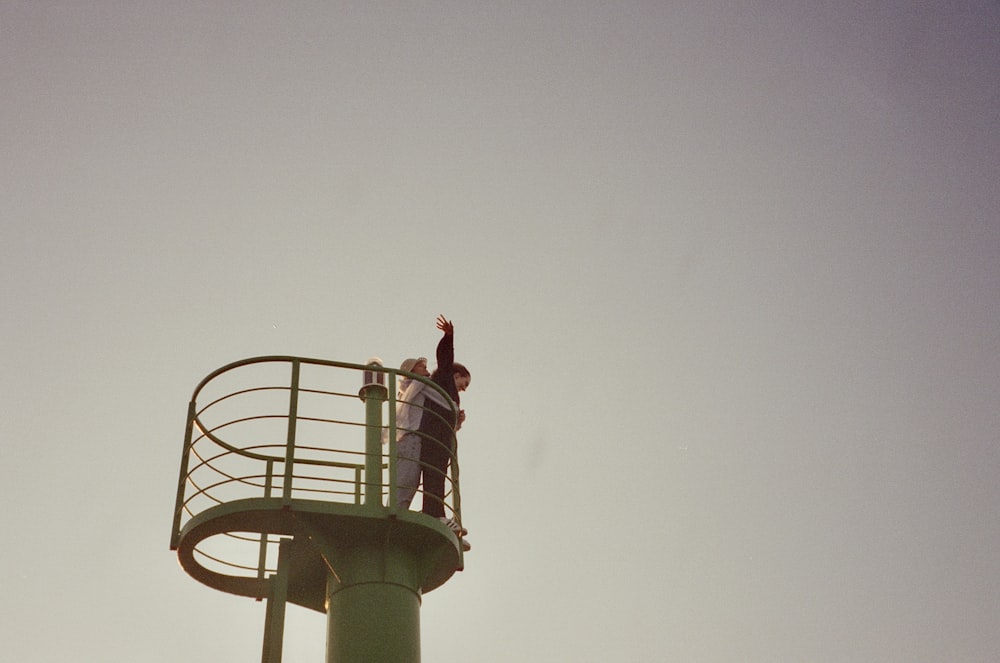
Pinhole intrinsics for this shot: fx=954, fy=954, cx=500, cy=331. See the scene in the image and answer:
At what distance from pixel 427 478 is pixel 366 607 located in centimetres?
160

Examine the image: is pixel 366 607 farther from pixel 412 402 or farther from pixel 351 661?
pixel 412 402

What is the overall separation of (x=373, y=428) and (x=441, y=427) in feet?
2.78

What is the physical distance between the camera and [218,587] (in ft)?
29.9

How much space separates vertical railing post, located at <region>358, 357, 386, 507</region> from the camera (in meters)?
8.67

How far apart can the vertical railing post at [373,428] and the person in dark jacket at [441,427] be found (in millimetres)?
445

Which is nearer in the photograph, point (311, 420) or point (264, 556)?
point (311, 420)

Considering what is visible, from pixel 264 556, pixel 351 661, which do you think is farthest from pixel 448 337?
pixel 351 661

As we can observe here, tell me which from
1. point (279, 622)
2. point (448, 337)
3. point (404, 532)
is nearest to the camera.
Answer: point (279, 622)

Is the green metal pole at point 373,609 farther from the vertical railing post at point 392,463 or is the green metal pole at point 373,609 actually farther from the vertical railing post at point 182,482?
the vertical railing post at point 182,482

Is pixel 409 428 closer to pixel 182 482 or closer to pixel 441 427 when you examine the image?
pixel 441 427

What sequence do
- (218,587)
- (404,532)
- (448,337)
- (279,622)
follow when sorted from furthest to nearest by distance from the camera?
(448,337) < (218,587) < (404,532) < (279,622)

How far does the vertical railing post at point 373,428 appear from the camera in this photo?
341 inches

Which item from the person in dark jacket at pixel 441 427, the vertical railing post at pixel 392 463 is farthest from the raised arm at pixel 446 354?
the vertical railing post at pixel 392 463

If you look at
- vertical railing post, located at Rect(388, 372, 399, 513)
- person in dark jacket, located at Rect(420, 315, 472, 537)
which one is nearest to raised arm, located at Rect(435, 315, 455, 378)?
person in dark jacket, located at Rect(420, 315, 472, 537)
